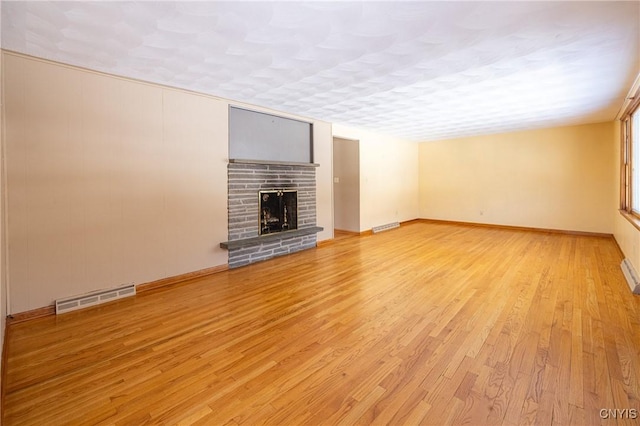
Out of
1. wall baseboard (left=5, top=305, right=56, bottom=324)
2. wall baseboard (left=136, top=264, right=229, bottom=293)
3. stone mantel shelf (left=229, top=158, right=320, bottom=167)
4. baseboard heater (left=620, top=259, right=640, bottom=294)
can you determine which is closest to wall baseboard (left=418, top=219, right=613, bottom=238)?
baseboard heater (left=620, top=259, right=640, bottom=294)

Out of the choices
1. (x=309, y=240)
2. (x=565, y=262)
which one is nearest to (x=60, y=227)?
(x=309, y=240)

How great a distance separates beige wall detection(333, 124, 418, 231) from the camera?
6.89 m

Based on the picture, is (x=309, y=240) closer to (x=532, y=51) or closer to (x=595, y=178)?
(x=532, y=51)

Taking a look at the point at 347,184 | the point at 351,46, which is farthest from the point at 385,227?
the point at 351,46

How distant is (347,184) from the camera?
703cm

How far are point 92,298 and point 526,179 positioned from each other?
27.6ft

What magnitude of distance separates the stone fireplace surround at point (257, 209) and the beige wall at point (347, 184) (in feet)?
5.33

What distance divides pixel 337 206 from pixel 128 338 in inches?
214

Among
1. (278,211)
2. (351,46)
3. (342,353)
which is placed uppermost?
(351,46)

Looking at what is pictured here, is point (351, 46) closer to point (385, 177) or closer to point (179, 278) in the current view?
point (179, 278)

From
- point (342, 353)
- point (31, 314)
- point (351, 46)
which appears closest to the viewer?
point (342, 353)

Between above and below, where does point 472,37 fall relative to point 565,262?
above

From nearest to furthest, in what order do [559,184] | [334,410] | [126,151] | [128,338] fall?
[334,410]
[128,338]
[126,151]
[559,184]

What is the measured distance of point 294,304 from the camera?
3006 millimetres
